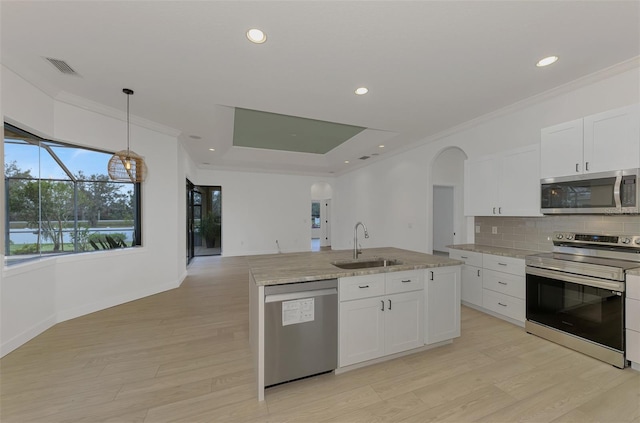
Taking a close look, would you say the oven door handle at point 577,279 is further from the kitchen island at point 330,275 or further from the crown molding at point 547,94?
the crown molding at point 547,94

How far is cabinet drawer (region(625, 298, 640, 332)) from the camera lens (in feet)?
7.21

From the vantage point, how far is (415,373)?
228 centimetres

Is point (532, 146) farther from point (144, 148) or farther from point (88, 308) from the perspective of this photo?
point (88, 308)

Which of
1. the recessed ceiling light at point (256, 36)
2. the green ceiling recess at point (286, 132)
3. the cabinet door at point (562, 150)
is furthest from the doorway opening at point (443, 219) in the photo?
the recessed ceiling light at point (256, 36)

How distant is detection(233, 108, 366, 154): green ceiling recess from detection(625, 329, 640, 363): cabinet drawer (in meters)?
4.40

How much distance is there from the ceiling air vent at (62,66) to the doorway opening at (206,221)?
5.09m

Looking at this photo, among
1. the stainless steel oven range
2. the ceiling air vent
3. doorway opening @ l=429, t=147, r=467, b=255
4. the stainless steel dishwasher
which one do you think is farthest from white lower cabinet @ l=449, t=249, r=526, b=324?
the ceiling air vent

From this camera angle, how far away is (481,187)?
12.6ft

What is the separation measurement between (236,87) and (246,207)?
232 inches

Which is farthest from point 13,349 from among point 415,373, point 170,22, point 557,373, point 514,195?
point 514,195

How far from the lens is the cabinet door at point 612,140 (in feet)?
7.71

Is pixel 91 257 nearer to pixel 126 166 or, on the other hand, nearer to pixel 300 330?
pixel 126 166

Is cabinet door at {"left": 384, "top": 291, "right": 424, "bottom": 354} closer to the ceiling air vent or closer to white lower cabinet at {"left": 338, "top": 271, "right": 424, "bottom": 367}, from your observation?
white lower cabinet at {"left": 338, "top": 271, "right": 424, "bottom": 367}

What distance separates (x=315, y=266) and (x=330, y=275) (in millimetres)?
287
